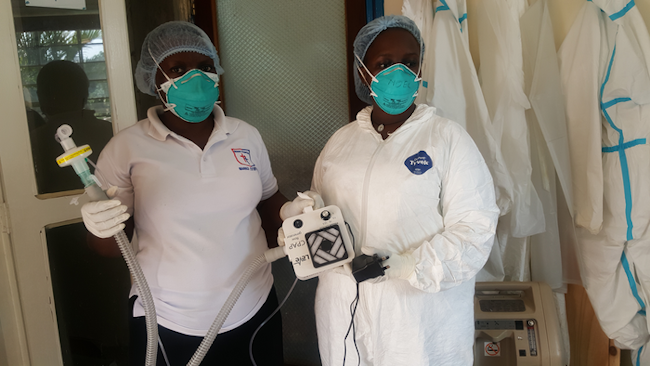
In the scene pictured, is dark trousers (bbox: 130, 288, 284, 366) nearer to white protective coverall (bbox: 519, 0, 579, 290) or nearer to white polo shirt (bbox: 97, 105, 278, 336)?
white polo shirt (bbox: 97, 105, 278, 336)

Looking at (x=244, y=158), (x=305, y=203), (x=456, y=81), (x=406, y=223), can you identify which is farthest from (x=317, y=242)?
(x=456, y=81)

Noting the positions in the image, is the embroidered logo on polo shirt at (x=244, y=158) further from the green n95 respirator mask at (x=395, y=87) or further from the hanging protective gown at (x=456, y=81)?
the hanging protective gown at (x=456, y=81)

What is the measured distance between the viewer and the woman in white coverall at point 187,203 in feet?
3.33

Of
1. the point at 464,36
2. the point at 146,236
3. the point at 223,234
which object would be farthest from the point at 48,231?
the point at 464,36

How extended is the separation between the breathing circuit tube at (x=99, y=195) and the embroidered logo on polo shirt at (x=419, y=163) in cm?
67

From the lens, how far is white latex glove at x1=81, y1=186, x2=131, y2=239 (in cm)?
80

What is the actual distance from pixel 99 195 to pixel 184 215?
0.24m

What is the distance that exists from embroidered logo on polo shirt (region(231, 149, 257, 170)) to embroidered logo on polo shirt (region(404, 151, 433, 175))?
1.47 ft

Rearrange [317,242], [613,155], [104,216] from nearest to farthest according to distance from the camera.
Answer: [104,216]
[317,242]
[613,155]

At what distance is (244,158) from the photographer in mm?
1119

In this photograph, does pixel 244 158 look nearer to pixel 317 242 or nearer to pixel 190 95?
pixel 190 95

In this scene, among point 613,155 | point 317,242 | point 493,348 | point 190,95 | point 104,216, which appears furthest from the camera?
point 493,348

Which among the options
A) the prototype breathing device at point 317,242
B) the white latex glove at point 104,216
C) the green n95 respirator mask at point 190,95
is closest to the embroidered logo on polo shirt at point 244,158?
the green n95 respirator mask at point 190,95

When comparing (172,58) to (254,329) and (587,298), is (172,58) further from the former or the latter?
(587,298)
